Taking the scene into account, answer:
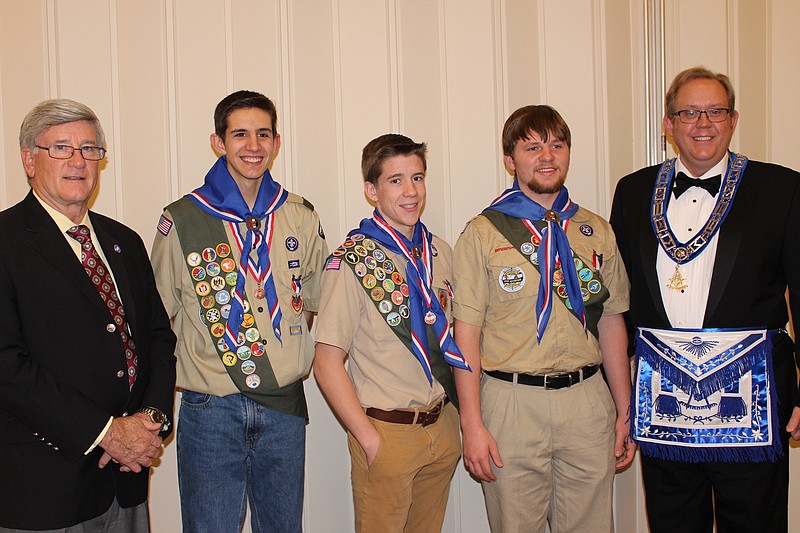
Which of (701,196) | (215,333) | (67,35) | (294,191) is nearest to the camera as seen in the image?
(215,333)

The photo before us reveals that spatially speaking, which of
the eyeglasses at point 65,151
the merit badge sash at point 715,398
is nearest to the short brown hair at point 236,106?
the eyeglasses at point 65,151

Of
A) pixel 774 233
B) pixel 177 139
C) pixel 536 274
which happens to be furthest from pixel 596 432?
pixel 177 139

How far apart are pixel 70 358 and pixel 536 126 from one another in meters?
1.74

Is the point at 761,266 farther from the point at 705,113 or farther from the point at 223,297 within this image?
the point at 223,297

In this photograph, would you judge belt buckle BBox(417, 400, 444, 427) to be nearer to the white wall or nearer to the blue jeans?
the blue jeans

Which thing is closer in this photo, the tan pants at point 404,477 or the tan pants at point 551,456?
the tan pants at point 404,477

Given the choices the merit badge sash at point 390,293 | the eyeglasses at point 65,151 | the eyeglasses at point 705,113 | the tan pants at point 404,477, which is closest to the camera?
the eyeglasses at point 65,151

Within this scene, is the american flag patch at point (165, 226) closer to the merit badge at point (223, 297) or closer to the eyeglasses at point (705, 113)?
the merit badge at point (223, 297)

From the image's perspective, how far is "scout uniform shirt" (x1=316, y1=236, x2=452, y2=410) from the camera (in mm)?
2443

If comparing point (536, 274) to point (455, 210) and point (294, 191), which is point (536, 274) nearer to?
point (455, 210)

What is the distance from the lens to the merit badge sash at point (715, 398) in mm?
2506

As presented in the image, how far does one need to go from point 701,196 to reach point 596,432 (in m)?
0.97

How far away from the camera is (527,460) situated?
251 cm

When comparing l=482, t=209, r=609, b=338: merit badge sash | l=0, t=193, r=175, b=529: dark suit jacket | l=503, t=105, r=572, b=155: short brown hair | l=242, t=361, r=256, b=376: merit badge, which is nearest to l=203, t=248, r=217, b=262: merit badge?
l=242, t=361, r=256, b=376: merit badge
